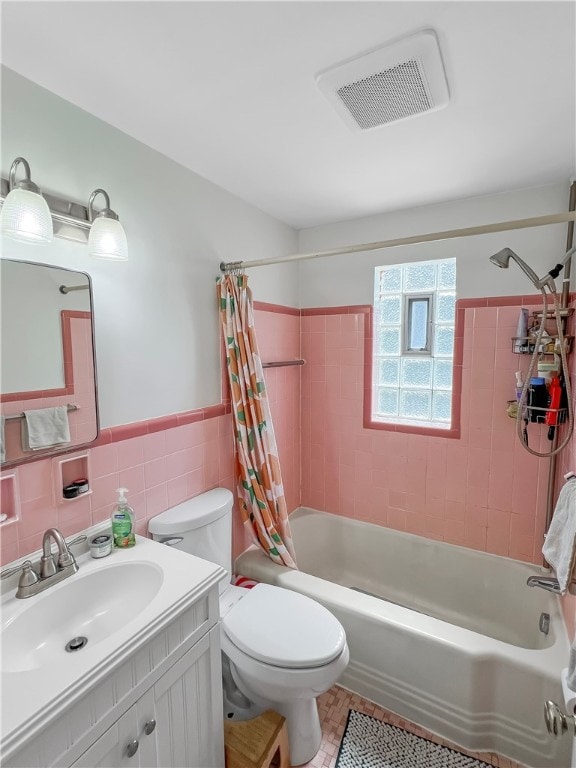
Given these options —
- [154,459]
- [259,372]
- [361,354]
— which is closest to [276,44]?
[259,372]

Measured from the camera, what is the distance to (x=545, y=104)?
123cm

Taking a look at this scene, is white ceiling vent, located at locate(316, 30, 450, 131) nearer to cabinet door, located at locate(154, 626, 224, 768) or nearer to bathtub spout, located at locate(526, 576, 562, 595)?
cabinet door, located at locate(154, 626, 224, 768)

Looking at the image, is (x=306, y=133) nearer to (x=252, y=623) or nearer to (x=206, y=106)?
(x=206, y=106)

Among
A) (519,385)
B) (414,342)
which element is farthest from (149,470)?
(519,385)

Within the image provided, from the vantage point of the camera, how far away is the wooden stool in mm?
1246

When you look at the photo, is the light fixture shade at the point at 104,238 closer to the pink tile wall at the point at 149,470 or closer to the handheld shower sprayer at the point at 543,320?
the pink tile wall at the point at 149,470

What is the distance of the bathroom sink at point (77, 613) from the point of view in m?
0.95

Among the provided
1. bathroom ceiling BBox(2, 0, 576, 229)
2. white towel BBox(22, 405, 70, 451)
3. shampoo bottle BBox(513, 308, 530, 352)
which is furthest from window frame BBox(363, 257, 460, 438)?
white towel BBox(22, 405, 70, 451)

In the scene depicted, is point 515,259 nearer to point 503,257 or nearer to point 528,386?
point 503,257

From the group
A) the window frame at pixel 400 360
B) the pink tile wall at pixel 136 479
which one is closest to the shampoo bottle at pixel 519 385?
the window frame at pixel 400 360

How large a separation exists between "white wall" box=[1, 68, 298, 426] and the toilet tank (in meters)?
0.44

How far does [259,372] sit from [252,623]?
3.60 feet

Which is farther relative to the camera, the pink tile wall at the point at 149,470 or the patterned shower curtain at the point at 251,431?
the patterned shower curtain at the point at 251,431

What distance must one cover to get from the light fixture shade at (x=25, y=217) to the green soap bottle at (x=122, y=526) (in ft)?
2.86
